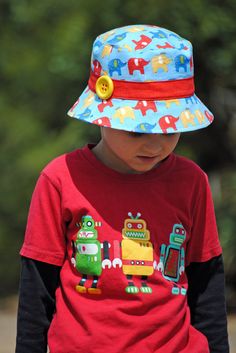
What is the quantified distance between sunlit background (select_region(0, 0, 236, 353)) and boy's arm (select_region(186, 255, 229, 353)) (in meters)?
3.11

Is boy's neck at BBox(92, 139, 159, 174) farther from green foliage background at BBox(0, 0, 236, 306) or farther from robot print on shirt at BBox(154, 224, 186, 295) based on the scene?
green foliage background at BBox(0, 0, 236, 306)

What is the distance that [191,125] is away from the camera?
3102 mm

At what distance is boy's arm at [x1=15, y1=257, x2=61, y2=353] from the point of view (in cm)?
322

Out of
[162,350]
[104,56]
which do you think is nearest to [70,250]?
[162,350]

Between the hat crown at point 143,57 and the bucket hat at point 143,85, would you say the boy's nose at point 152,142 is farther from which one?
the hat crown at point 143,57

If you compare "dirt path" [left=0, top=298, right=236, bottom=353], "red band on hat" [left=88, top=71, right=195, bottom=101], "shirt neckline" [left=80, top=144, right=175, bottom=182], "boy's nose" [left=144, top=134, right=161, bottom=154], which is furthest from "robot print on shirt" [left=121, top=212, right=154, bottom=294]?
"dirt path" [left=0, top=298, right=236, bottom=353]

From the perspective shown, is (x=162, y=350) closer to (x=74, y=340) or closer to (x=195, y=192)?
(x=74, y=340)

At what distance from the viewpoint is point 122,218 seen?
3.19 meters

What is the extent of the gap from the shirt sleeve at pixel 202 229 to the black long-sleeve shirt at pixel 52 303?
0.04m

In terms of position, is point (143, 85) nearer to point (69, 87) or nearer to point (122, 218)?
point (122, 218)

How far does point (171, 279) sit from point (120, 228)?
237 mm

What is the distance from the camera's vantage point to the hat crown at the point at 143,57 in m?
3.08

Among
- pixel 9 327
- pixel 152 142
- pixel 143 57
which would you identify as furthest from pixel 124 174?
pixel 9 327

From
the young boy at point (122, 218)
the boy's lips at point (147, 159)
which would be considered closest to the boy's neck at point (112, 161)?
the young boy at point (122, 218)
